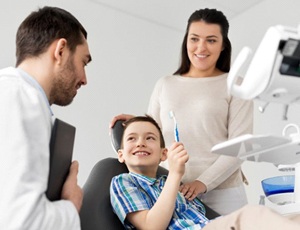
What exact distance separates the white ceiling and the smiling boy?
202 centimetres

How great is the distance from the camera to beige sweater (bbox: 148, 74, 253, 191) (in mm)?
1692

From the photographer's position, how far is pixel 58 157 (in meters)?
1.02

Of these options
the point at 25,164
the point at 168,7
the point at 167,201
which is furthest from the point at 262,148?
the point at 168,7

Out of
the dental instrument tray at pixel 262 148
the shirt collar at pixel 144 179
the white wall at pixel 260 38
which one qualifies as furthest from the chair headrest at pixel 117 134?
the white wall at pixel 260 38

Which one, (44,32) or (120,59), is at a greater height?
(44,32)

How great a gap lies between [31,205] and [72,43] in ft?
1.53

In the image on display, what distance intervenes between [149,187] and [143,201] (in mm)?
85

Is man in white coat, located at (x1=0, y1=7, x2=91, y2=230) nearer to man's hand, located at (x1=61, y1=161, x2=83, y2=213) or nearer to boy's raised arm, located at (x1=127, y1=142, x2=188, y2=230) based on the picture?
man's hand, located at (x1=61, y1=161, x2=83, y2=213)

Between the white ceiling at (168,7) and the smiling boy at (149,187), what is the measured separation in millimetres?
2018

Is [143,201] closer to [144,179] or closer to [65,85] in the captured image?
[144,179]

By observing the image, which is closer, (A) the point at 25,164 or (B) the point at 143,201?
(A) the point at 25,164

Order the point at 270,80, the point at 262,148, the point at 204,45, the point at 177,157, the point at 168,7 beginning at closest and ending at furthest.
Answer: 1. the point at 270,80
2. the point at 262,148
3. the point at 177,157
4. the point at 204,45
5. the point at 168,7

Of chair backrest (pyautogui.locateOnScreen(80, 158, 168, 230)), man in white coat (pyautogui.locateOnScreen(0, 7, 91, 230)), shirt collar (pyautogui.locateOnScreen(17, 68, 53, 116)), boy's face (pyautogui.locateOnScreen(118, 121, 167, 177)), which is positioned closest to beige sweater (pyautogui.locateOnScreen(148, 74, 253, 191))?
boy's face (pyautogui.locateOnScreen(118, 121, 167, 177))

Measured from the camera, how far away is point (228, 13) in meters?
3.76
